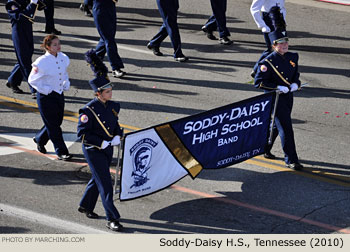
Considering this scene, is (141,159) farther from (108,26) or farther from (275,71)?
(108,26)

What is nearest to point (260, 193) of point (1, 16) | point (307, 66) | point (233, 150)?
point (233, 150)

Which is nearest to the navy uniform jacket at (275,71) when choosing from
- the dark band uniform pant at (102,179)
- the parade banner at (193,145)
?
the parade banner at (193,145)

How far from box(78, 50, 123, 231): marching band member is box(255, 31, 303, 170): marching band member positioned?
278cm

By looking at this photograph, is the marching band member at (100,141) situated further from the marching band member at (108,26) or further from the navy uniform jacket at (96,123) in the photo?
the marching band member at (108,26)

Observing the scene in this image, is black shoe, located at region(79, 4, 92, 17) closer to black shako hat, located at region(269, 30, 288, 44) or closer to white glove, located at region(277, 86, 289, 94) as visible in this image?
black shako hat, located at region(269, 30, 288, 44)

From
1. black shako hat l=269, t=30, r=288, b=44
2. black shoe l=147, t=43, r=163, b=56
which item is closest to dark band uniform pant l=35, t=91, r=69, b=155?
black shako hat l=269, t=30, r=288, b=44

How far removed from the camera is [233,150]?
35.8 ft

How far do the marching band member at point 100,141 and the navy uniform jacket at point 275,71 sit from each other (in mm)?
2737

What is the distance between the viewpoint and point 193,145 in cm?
1038

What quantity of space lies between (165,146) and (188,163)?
0.51 m

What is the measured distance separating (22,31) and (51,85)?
3227 millimetres

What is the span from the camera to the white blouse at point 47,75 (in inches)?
444

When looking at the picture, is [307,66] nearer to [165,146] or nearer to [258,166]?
[258,166]

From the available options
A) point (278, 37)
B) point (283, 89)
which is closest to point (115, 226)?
point (283, 89)
